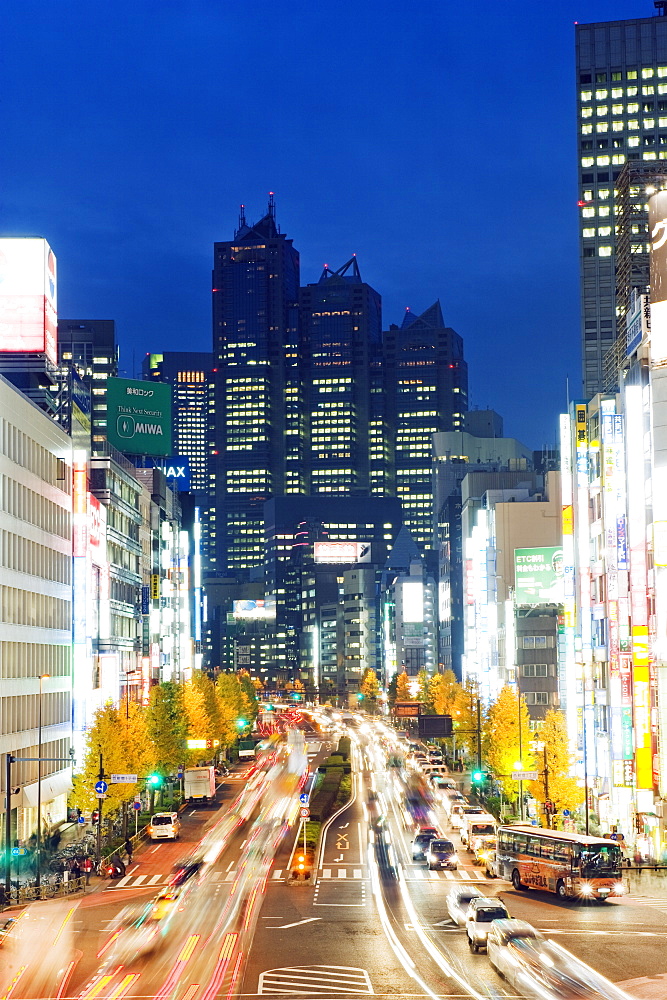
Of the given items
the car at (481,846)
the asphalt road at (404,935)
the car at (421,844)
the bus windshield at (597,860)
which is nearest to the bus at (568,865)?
the bus windshield at (597,860)

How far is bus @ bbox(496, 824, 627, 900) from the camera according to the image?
60.3 meters

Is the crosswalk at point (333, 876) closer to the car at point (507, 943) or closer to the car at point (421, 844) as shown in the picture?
the car at point (421, 844)

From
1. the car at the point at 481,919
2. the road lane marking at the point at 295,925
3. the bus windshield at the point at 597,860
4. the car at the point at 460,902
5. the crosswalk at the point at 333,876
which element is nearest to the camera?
the car at the point at 481,919

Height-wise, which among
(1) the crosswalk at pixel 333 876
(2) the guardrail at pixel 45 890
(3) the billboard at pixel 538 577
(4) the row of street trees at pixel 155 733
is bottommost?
(1) the crosswalk at pixel 333 876

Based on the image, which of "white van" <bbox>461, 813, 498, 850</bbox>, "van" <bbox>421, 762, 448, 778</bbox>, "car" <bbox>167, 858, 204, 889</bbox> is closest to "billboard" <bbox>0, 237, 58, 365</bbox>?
"car" <bbox>167, 858, 204, 889</bbox>

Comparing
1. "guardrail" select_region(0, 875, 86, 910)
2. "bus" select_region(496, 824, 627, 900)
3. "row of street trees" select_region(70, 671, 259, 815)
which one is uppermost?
"row of street trees" select_region(70, 671, 259, 815)

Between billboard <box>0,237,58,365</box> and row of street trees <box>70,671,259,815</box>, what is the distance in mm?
26401

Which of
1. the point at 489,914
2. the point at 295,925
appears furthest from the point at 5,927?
the point at 489,914

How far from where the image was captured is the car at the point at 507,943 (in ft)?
139

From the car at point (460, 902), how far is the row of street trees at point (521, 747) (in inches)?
1392

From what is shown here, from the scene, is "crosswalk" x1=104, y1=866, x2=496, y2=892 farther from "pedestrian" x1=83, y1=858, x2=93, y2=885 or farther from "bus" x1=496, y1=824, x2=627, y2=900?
"bus" x1=496, y1=824, x2=627, y2=900

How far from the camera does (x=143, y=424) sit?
15612 centimetres

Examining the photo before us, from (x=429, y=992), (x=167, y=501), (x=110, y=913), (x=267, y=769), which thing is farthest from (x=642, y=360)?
(x=167, y=501)

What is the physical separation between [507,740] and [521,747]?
6.34 meters
